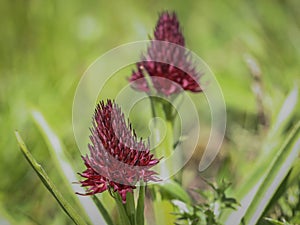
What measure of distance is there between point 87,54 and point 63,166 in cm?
118

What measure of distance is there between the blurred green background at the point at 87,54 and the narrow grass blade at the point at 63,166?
247 mm

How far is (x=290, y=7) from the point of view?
2.67 m

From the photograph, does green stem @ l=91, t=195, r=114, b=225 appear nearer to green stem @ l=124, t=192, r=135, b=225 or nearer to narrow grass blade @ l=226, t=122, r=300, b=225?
green stem @ l=124, t=192, r=135, b=225

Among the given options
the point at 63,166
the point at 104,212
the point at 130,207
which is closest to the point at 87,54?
the point at 63,166

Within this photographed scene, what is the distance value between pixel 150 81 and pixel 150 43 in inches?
4.5

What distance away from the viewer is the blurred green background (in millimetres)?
1710

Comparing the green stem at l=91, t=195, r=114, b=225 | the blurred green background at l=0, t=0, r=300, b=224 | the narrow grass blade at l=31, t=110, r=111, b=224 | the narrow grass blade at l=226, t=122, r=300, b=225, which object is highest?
the blurred green background at l=0, t=0, r=300, b=224

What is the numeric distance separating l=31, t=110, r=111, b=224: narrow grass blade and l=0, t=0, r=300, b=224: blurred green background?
25cm

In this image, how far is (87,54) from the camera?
237cm

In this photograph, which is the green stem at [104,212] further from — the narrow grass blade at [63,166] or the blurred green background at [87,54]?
the blurred green background at [87,54]

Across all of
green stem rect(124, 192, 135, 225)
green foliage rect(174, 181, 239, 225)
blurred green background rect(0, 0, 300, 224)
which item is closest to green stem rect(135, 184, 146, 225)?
green stem rect(124, 192, 135, 225)

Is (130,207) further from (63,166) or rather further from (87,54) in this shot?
(87,54)

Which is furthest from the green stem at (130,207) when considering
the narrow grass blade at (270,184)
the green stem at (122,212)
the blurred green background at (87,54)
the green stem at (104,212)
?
the blurred green background at (87,54)

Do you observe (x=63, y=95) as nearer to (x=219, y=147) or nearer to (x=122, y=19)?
(x=219, y=147)
